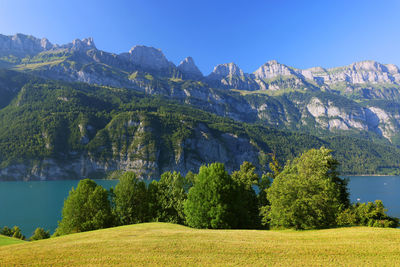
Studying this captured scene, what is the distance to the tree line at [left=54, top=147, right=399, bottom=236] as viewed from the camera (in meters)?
37.5

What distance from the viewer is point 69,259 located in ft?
62.5

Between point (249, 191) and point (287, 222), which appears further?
point (249, 191)

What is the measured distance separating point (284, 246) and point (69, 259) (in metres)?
19.9

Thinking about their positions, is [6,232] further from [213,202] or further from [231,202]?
[231,202]

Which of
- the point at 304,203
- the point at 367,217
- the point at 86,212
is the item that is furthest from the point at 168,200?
the point at 367,217

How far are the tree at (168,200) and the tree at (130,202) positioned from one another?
221cm

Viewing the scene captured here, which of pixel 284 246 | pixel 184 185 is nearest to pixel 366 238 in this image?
pixel 284 246

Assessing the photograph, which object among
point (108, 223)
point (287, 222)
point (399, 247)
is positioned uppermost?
point (399, 247)

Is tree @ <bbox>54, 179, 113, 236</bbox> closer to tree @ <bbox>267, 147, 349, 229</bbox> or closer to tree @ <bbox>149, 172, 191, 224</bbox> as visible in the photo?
tree @ <bbox>149, 172, 191, 224</bbox>

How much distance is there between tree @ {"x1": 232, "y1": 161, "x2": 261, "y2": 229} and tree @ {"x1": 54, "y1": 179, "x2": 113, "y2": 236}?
2546cm

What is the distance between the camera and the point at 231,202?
145ft

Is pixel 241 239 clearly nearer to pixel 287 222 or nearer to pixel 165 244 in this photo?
pixel 165 244

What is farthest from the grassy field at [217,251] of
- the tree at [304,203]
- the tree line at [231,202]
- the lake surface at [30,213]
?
the lake surface at [30,213]

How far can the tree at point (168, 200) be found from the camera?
5172 centimetres
